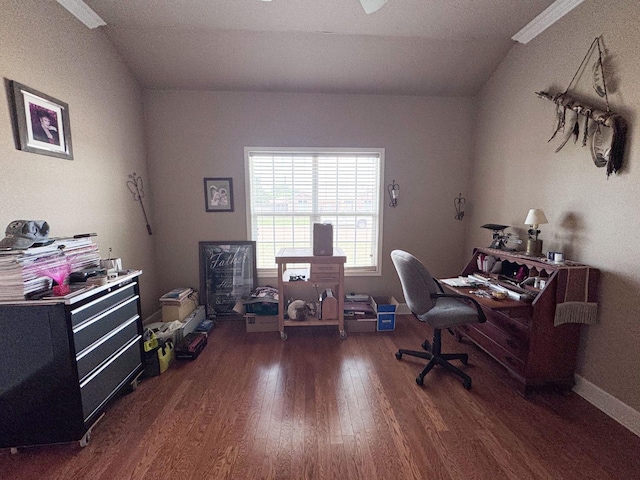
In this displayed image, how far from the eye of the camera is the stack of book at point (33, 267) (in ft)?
4.29

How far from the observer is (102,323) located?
161cm

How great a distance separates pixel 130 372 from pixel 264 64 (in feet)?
9.55

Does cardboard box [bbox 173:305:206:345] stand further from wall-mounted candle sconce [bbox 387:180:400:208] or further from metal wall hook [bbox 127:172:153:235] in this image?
wall-mounted candle sconce [bbox 387:180:400:208]

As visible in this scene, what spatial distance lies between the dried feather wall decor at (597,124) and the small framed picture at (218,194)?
3.09 meters

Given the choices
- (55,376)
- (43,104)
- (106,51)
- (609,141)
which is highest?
(106,51)

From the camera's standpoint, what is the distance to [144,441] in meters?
1.54

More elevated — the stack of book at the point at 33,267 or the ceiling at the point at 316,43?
the ceiling at the point at 316,43

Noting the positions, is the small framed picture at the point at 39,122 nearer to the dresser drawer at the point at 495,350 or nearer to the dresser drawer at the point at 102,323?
the dresser drawer at the point at 102,323

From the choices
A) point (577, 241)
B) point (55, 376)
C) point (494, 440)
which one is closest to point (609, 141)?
point (577, 241)

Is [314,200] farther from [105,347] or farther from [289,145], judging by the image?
[105,347]

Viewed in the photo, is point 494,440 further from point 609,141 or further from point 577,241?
point 609,141

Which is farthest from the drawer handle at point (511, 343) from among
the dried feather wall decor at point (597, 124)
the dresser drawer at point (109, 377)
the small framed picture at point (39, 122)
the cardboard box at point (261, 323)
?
the small framed picture at point (39, 122)

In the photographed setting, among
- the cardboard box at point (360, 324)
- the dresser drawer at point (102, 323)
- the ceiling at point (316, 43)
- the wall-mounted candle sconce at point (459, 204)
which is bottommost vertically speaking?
the cardboard box at point (360, 324)

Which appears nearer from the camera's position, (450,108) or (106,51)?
(106,51)
